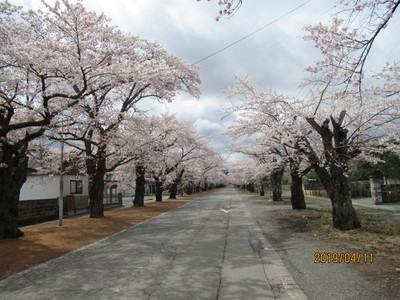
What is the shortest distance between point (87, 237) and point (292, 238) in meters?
7.64

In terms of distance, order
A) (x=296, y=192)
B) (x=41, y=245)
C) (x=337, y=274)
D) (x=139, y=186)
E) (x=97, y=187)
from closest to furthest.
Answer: (x=337, y=274) < (x=41, y=245) < (x=97, y=187) < (x=296, y=192) < (x=139, y=186)

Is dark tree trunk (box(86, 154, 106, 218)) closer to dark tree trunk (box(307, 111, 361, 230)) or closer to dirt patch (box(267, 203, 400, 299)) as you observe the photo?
dirt patch (box(267, 203, 400, 299))

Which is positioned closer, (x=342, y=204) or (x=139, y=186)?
(x=342, y=204)

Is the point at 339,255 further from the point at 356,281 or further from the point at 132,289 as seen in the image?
the point at 132,289

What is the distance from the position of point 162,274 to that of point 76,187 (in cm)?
2512

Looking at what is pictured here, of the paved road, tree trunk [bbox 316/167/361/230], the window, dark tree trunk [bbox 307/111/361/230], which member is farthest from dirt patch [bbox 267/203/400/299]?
the window

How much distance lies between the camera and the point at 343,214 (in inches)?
391

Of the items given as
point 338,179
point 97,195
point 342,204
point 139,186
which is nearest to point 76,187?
point 139,186

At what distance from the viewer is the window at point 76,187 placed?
89.4 ft

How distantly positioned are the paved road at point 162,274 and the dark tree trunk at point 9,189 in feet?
14.0

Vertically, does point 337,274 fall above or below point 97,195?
below

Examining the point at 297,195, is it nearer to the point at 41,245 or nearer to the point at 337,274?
the point at 337,274

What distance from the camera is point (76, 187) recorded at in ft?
91.8

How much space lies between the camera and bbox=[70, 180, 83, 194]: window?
27.2 metres
